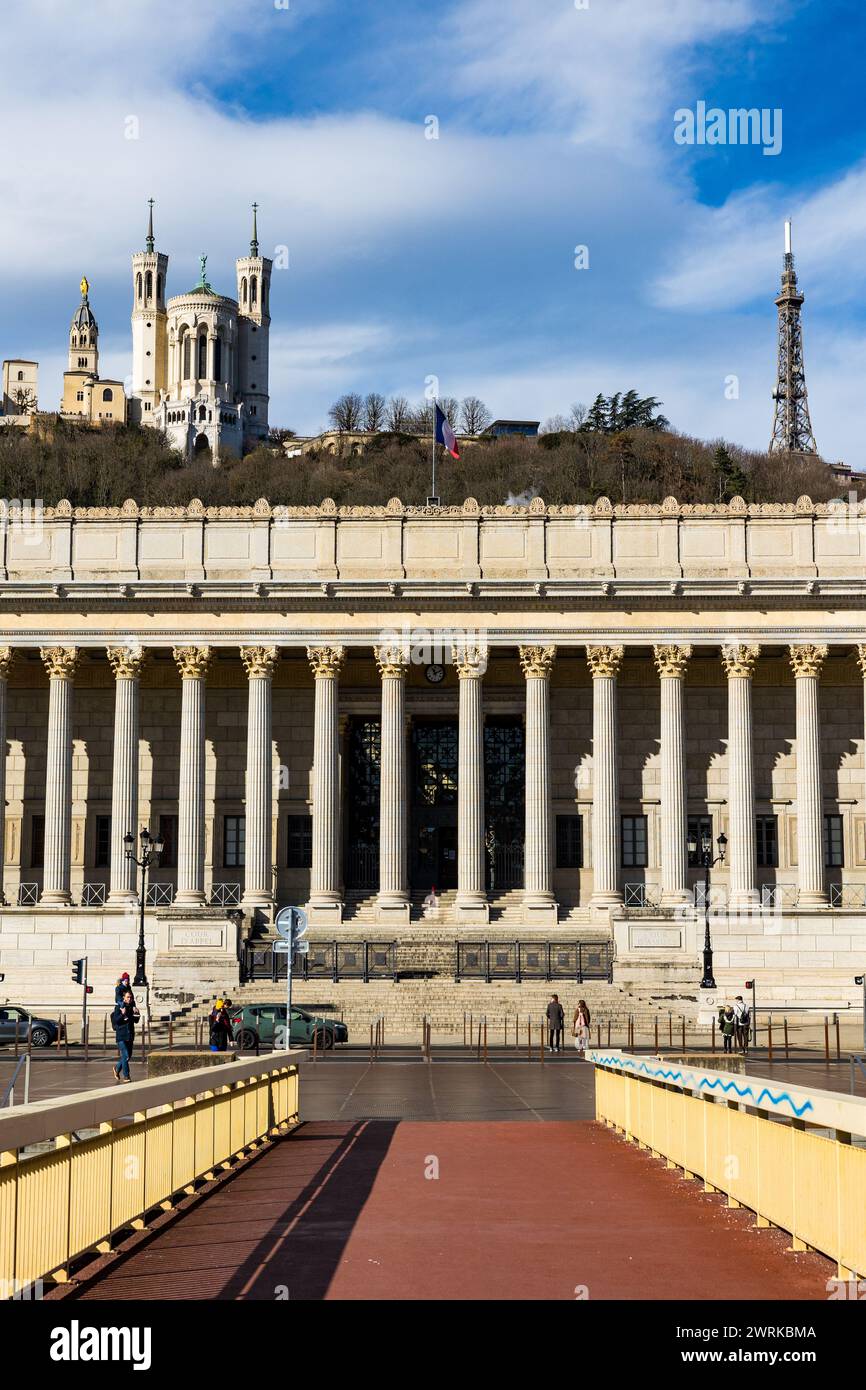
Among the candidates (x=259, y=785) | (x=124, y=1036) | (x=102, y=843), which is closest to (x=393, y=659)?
(x=259, y=785)

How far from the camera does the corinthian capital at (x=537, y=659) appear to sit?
2564 inches

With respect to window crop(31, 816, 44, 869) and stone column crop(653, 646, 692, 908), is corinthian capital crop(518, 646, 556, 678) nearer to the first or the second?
stone column crop(653, 646, 692, 908)

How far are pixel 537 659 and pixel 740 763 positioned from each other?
28.1 feet

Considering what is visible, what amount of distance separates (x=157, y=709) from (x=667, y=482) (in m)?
97.5

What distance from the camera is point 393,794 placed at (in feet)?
212

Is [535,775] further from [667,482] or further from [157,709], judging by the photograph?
[667,482]

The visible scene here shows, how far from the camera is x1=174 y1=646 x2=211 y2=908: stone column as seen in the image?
212 ft

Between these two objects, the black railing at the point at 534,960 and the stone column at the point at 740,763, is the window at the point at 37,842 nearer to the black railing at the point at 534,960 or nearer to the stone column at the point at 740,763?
the black railing at the point at 534,960

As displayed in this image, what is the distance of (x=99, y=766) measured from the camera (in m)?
70.6

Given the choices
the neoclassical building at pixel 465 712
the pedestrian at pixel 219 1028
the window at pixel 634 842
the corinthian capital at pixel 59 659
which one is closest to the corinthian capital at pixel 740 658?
the neoclassical building at pixel 465 712

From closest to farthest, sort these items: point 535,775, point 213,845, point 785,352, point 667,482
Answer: point 535,775 → point 213,845 → point 667,482 → point 785,352

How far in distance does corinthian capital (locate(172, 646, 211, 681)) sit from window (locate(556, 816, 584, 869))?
1538cm

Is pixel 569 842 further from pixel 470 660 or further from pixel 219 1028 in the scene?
pixel 219 1028
